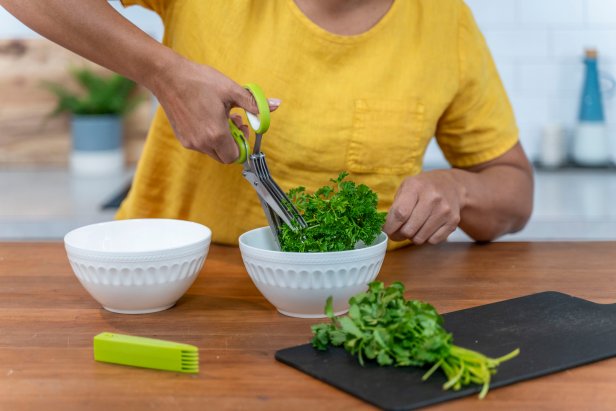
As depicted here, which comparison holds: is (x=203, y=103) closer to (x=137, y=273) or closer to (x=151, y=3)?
(x=137, y=273)

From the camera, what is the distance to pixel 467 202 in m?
1.66

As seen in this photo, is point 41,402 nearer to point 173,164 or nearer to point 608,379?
point 608,379

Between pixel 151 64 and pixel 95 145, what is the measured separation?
152 cm

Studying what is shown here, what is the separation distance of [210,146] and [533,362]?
0.58 m

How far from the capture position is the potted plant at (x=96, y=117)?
2846 mm

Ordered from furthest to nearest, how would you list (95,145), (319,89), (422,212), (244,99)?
(95,145) < (319,89) < (422,212) < (244,99)

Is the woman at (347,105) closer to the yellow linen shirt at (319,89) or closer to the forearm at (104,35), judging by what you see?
the yellow linen shirt at (319,89)

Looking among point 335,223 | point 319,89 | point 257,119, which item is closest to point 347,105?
point 319,89

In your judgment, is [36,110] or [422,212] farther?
[36,110]

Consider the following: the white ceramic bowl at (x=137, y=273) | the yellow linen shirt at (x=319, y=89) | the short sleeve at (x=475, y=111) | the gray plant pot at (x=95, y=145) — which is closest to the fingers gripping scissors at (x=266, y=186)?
the white ceramic bowl at (x=137, y=273)

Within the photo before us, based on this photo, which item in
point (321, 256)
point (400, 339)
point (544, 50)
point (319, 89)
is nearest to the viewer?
point (400, 339)

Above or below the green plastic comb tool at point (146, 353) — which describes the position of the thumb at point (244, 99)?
above

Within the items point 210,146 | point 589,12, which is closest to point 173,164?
point 210,146

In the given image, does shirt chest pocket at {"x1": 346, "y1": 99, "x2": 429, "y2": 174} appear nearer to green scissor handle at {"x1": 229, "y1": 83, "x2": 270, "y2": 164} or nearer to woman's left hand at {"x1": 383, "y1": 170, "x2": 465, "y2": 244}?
woman's left hand at {"x1": 383, "y1": 170, "x2": 465, "y2": 244}
